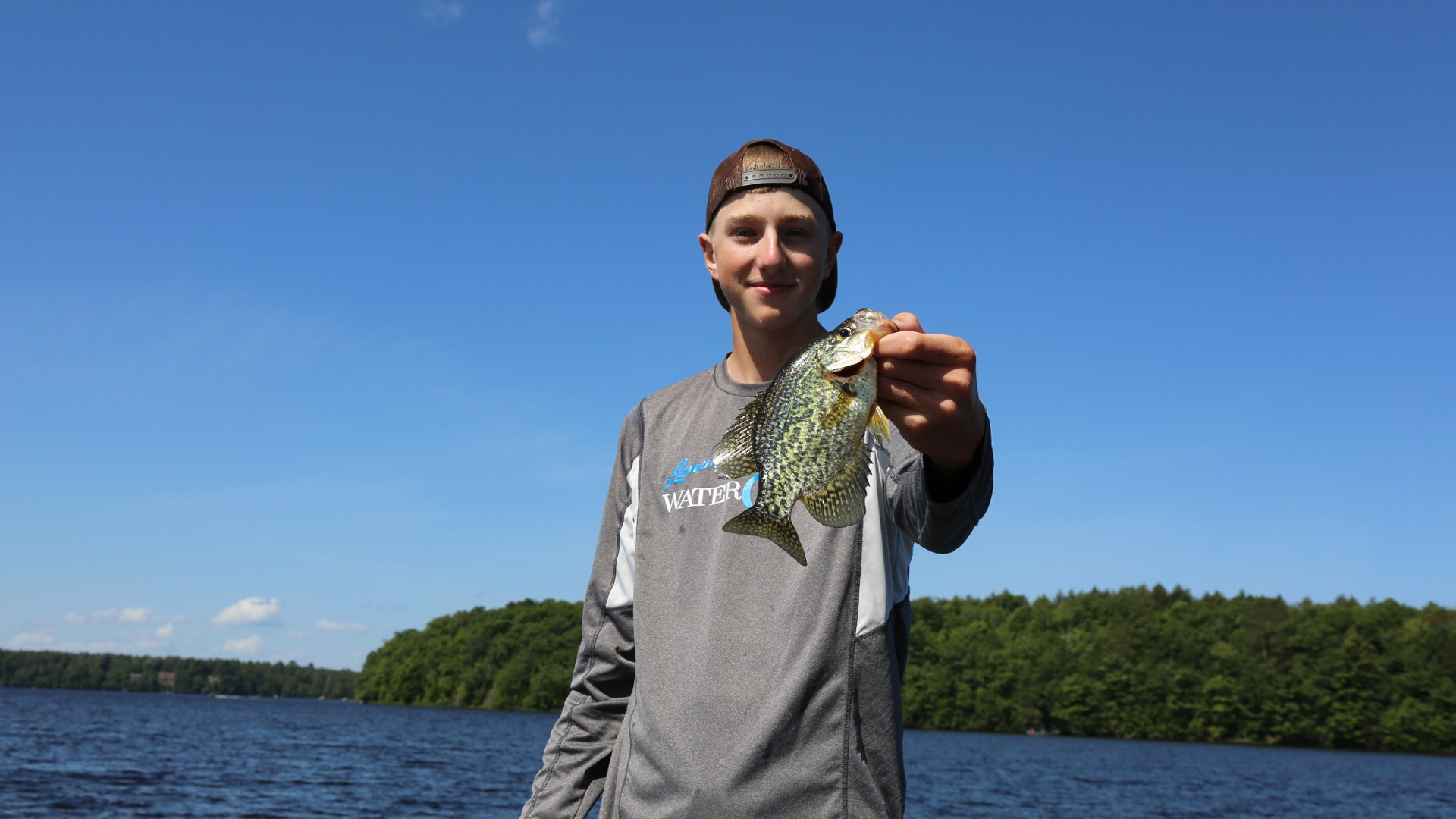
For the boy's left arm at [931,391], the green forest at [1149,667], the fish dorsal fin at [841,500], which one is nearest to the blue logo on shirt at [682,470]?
the fish dorsal fin at [841,500]

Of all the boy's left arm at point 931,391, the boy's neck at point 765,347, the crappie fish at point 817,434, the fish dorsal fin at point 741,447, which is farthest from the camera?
the boy's neck at point 765,347

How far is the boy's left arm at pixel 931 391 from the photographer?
215cm

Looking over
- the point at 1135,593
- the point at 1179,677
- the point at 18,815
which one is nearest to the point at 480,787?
the point at 18,815

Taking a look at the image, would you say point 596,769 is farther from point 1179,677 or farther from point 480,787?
point 1179,677

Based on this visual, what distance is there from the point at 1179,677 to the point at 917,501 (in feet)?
334

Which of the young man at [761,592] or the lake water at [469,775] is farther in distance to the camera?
the lake water at [469,775]

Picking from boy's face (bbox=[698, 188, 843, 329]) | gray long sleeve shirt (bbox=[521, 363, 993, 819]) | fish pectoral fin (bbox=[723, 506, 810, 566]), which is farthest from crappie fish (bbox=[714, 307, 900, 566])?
boy's face (bbox=[698, 188, 843, 329])

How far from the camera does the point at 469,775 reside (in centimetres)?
4362

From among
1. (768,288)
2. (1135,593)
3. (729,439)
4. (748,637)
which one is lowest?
(748,637)

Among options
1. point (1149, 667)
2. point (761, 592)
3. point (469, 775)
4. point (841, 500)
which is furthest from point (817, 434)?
point (1149, 667)

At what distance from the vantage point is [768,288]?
119 inches

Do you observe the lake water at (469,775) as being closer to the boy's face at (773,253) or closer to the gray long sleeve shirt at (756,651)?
the gray long sleeve shirt at (756,651)

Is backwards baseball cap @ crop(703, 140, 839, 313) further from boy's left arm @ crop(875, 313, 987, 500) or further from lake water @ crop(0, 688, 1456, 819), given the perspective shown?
lake water @ crop(0, 688, 1456, 819)

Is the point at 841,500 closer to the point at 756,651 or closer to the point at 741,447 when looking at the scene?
the point at 741,447
